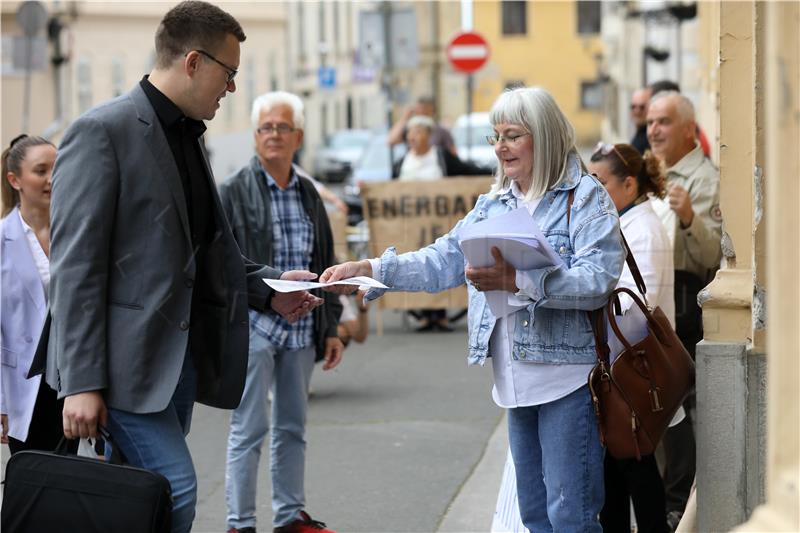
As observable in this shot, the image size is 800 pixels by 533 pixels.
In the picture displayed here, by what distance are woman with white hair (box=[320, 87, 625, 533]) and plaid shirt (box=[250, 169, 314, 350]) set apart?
151 centimetres

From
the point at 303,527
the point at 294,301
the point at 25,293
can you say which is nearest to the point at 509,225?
the point at 294,301

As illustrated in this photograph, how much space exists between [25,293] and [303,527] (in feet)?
5.64

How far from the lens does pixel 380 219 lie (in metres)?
12.8

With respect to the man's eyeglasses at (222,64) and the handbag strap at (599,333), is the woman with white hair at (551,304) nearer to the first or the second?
the handbag strap at (599,333)

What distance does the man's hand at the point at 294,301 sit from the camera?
15.5 ft

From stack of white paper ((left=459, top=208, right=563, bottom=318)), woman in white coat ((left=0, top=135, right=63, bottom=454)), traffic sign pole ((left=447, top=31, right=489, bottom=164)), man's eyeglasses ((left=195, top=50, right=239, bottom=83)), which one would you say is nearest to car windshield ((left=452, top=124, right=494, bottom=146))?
traffic sign pole ((left=447, top=31, right=489, bottom=164))

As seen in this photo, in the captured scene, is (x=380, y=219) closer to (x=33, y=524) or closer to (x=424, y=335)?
(x=424, y=335)

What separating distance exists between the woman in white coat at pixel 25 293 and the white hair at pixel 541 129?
193cm

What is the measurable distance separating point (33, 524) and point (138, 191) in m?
1.00

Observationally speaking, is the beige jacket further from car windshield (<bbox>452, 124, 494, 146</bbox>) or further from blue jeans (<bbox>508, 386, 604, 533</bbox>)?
car windshield (<bbox>452, 124, 494, 146</bbox>)

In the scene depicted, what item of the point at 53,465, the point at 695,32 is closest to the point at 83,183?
the point at 53,465

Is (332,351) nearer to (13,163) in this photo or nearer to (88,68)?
(13,163)

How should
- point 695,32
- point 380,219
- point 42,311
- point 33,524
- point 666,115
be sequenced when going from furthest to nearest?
point 695,32 → point 380,219 → point 666,115 → point 42,311 → point 33,524

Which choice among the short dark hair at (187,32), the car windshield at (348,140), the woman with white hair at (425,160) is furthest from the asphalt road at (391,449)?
the car windshield at (348,140)
